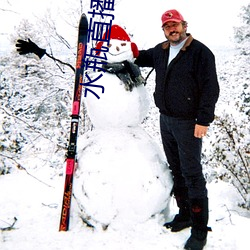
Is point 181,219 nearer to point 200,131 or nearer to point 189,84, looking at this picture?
point 200,131

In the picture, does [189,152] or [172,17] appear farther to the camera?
[189,152]

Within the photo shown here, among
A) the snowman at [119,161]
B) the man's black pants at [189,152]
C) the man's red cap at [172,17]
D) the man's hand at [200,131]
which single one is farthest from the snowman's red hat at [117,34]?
the man's hand at [200,131]

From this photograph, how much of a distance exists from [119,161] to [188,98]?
36.7 inches

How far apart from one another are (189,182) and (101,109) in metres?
1.11

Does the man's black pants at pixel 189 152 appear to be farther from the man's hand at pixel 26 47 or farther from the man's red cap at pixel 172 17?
the man's hand at pixel 26 47

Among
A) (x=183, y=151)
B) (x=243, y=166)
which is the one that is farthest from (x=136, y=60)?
(x=243, y=166)

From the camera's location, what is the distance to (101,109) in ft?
9.33

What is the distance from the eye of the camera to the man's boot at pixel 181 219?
9.78 feet

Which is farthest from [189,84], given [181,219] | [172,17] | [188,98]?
[181,219]

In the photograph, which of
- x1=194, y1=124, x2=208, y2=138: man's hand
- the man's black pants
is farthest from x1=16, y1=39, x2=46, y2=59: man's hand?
x1=194, y1=124, x2=208, y2=138: man's hand

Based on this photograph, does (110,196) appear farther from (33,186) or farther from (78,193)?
(33,186)

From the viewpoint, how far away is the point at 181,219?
303cm

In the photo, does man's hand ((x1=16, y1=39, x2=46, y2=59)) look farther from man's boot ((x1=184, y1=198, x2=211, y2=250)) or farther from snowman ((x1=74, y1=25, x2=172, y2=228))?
man's boot ((x1=184, y1=198, x2=211, y2=250))

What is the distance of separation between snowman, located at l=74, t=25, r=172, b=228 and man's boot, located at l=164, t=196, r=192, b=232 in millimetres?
157
